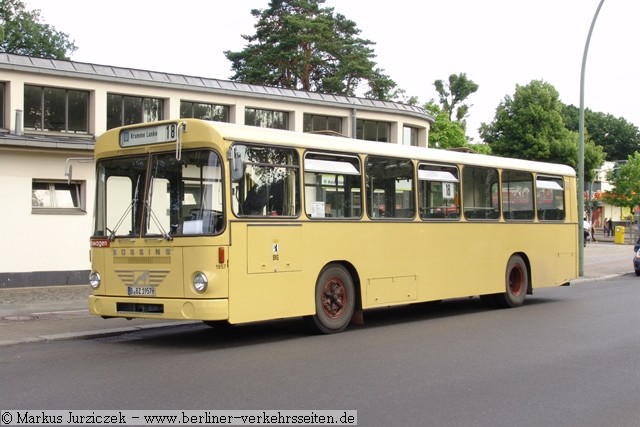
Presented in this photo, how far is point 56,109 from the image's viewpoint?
2170 cm

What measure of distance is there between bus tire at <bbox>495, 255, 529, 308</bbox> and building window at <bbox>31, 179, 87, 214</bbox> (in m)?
11.1

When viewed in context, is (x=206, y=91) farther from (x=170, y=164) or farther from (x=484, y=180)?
(x=170, y=164)

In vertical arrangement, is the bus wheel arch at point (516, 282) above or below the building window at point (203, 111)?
below

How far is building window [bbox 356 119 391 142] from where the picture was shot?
29.7m

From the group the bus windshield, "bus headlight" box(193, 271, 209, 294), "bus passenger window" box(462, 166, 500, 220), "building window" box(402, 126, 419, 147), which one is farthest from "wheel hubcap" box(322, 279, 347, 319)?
"building window" box(402, 126, 419, 147)

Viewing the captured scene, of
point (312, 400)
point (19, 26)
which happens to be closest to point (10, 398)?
point (312, 400)

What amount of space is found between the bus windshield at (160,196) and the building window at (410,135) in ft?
69.0

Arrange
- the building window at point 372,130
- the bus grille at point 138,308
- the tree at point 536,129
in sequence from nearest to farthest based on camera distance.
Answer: the bus grille at point 138,308, the building window at point 372,130, the tree at point 536,129

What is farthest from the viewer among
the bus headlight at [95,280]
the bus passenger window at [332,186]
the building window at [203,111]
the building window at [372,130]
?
the building window at [372,130]

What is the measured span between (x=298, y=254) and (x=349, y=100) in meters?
18.4

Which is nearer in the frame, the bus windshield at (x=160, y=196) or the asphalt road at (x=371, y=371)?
the asphalt road at (x=371, y=371)

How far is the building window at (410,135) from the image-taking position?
3152 centimetres

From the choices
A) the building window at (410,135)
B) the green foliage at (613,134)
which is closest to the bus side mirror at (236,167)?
the building window at (410,135)

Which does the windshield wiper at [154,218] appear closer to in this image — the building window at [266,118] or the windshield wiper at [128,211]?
the windshield wiper at [128,211]
